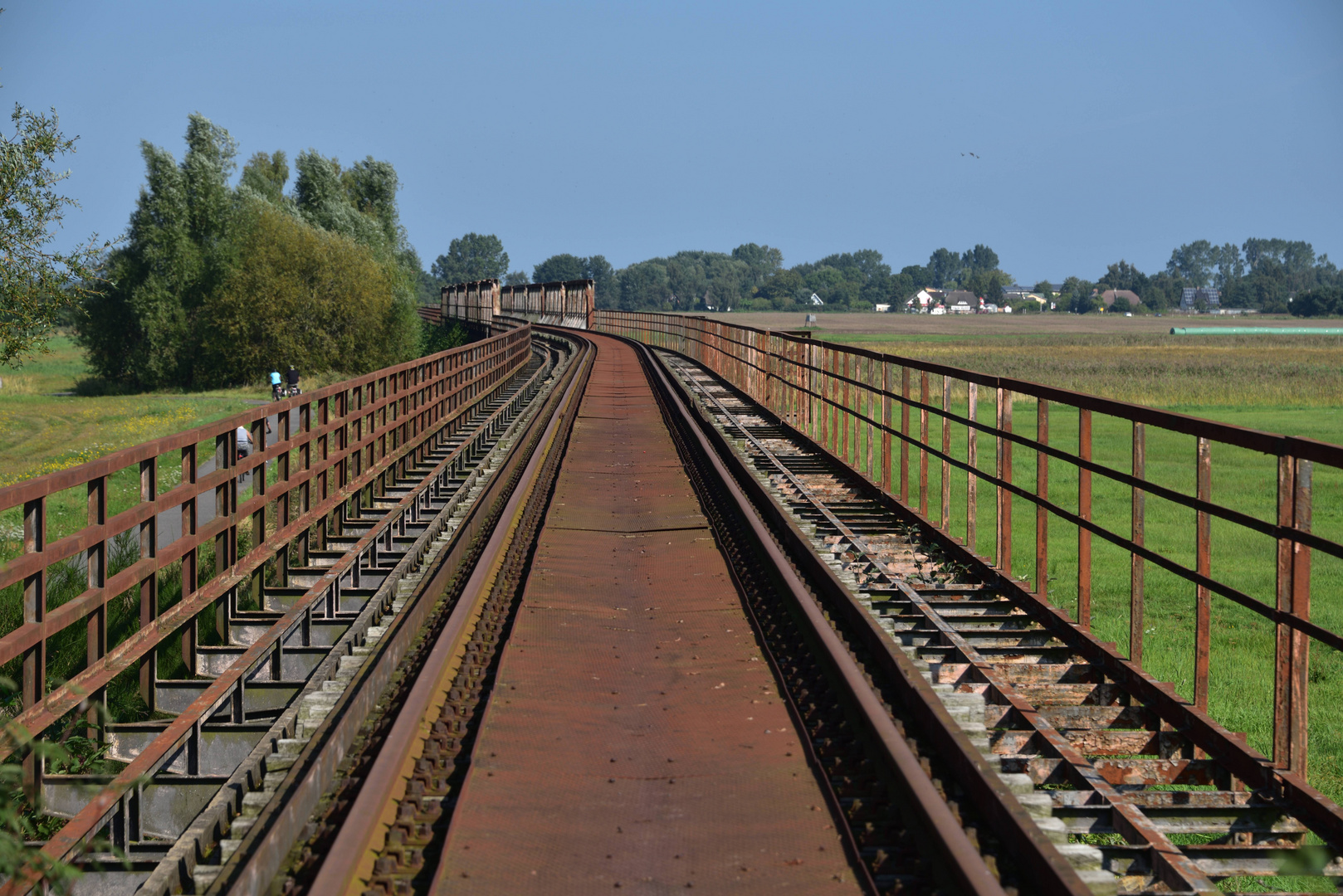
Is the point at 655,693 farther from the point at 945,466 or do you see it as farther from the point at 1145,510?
the point at 1145,510

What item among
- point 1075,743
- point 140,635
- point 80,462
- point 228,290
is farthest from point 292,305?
point 1075,743

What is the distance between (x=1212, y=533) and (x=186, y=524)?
11.8 metres

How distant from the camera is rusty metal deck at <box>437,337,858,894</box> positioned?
4.03m

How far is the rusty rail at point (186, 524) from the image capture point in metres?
4.50

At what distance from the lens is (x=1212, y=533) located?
1452 cm

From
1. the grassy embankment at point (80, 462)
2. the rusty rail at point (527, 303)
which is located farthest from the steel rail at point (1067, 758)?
the rusty rail at point (527, 303)

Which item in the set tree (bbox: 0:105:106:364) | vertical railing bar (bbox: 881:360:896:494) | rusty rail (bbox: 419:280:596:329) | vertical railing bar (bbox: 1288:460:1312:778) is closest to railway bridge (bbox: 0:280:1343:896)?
vertical railing bar (bbox: 1288:460:1312:778)

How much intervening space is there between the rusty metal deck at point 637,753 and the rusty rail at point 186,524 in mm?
1477

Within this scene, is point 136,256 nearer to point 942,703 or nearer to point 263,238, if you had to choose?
point 263,238

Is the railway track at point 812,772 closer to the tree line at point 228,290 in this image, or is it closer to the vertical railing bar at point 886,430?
the vertical railing bar at point 886,430

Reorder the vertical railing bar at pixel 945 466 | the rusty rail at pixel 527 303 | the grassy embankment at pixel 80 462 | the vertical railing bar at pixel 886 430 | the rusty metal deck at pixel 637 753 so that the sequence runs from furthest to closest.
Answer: the rusty rail at pixel 527 303, the vertical railing bar at pixel 886 430, the vertical railing bar at pixel 945 466, the grassy embankment at pixel 80 462, the rusty metal deck at pixel 637 753

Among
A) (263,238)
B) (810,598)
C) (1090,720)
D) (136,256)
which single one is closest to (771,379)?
(810,598)

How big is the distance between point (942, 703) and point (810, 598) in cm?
179

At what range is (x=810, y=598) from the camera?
7.04m
